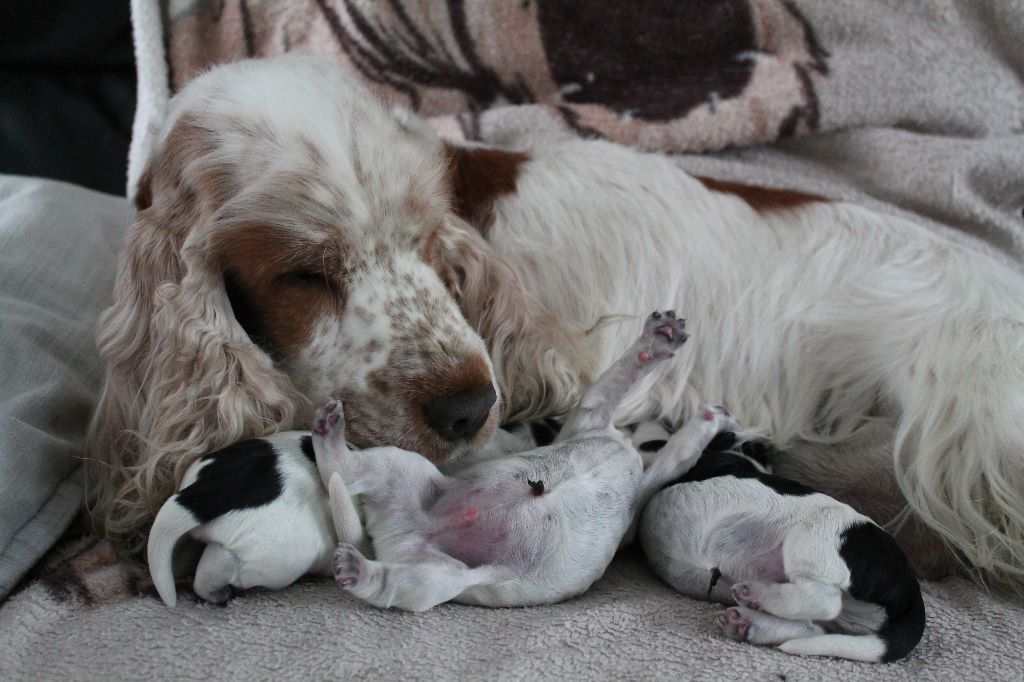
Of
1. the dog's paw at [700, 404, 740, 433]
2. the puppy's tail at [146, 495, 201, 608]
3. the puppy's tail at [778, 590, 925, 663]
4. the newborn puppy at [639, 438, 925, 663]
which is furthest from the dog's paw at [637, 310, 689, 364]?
the puppy's tail at [146, 495, 201, 608]

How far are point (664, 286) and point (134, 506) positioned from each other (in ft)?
3.72

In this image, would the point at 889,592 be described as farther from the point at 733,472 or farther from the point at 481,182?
the point at 481,182

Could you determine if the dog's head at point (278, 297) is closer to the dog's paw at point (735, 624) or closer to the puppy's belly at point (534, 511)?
the puppy's belly at point (534, 511)

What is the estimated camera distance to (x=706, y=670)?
116 cm

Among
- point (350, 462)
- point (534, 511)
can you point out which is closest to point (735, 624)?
point (534, 511)

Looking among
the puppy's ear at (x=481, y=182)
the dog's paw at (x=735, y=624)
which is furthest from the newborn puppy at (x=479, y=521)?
the puppy's ear at (x=481, y=182)

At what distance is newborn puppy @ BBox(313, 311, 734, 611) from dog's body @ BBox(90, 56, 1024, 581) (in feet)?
0.30

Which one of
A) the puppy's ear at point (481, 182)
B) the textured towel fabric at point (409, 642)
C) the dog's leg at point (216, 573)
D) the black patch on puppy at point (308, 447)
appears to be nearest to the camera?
the textured towel fabric at point (409, 642)

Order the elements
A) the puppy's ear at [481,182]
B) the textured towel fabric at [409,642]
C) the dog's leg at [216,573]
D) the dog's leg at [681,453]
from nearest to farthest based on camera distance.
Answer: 1. the textured towel fabric at [409,642]
2. the dog's leg at [216,573]
3. the dog's leg at [681,453]
4. the puppy's ear at [481,182]

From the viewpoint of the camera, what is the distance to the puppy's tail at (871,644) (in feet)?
3.97

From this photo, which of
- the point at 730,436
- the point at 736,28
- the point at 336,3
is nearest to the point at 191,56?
the point at 336,3

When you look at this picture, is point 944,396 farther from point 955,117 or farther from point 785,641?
point 955,117

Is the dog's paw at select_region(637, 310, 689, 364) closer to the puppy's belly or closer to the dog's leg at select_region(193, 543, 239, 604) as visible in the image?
the puppy's belly

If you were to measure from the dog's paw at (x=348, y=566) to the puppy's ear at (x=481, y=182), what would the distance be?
89cm
